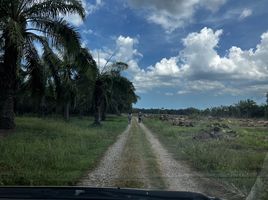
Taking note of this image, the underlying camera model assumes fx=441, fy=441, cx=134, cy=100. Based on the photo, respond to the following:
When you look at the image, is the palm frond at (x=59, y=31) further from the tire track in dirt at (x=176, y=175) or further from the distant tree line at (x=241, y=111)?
the distant tree line at (x=241, y=111)

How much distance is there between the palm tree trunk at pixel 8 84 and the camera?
21.6m

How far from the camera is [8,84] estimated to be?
21.8 m

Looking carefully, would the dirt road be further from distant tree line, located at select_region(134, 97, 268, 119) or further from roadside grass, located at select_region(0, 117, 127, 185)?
distant tree line, located at select_region(134, 97, 268, 119)

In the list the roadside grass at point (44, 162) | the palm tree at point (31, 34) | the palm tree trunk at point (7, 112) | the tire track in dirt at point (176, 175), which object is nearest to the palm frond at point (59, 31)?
the palm tree at point (31, 34)

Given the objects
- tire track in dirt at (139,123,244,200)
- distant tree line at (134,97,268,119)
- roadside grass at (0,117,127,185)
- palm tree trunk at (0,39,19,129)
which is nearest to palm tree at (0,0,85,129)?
palm tree trunk at (0,39,19,129)

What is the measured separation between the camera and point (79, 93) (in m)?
41.5

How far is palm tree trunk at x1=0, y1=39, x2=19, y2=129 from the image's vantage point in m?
21.6

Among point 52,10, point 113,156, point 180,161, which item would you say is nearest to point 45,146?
point 113,156

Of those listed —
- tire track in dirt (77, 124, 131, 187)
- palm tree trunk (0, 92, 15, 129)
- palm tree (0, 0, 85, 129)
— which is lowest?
tire track in dirt (77, 124, 131, 187)

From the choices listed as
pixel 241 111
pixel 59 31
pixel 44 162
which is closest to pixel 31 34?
pixel 59 31

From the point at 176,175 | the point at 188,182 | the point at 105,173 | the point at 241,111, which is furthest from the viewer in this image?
the point at 241,111

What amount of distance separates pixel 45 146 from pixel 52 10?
8.57 meters

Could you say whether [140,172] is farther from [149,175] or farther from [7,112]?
[7,112]

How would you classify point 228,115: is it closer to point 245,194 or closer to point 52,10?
point 52,10
